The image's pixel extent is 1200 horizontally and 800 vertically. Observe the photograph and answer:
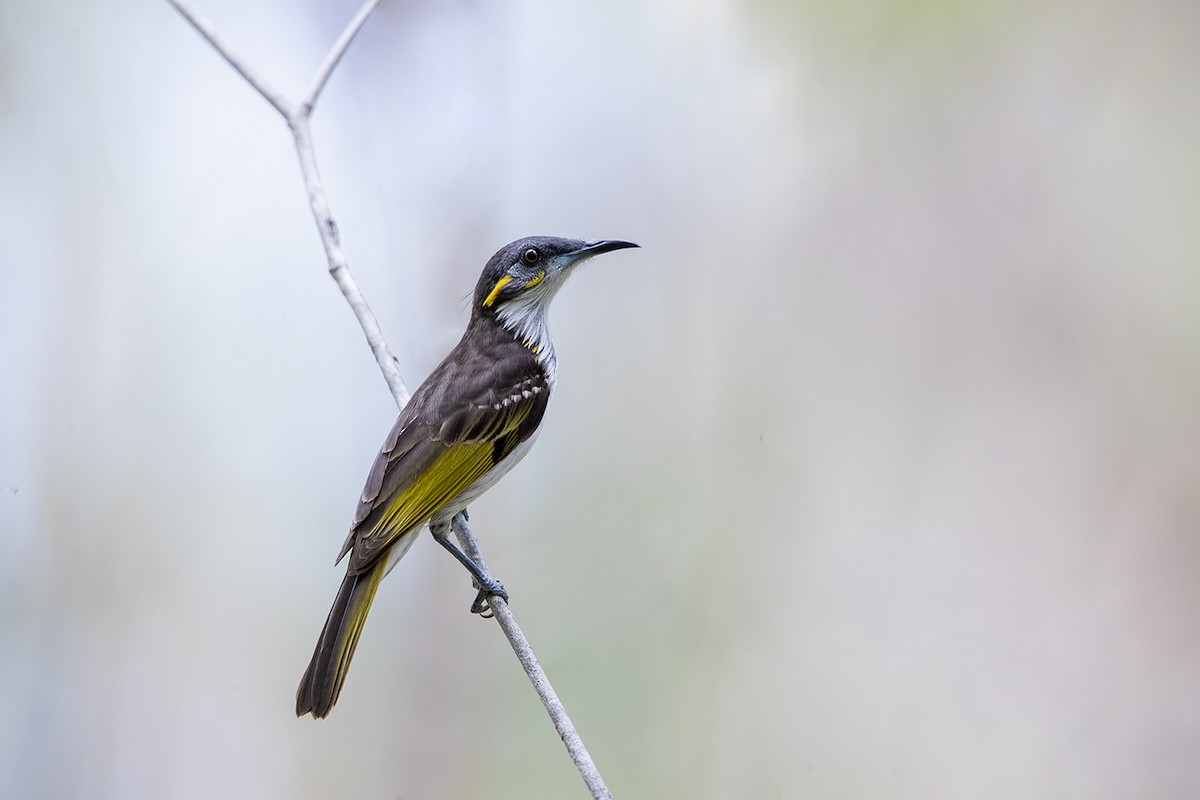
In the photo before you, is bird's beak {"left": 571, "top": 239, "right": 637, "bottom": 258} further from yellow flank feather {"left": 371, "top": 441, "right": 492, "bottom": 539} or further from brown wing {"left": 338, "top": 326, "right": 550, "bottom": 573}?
yellow flank feather {"left": 371, "top": 441, "right": 492, "bottom": 539}

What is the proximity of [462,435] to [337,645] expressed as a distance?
0.59 metres

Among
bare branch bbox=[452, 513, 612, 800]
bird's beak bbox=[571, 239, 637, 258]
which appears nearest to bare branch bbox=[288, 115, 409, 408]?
bird's beak bbox=[571, 239, 637, 258]

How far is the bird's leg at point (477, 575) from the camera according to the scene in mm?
2553

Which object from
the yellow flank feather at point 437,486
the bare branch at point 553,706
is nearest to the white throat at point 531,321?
the yellow flank feather at point 437,486

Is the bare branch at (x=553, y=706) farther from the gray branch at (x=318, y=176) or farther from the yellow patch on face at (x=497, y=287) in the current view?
the yellow patch on face at (x=497, y=287)

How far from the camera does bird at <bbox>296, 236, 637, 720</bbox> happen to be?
2.36 metres

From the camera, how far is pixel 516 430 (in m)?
2.68


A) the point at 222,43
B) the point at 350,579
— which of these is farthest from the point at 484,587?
the point at 222,43

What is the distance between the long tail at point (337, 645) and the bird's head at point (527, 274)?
0.80 m

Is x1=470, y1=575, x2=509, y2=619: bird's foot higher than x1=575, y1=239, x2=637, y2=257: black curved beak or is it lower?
lower

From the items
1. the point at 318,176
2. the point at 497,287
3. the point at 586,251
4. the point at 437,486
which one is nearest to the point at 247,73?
the point at 318,176

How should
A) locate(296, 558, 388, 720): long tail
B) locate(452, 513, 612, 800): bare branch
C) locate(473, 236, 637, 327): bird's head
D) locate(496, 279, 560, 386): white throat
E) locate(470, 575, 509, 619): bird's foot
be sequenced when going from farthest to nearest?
locate(496, 279, 560, 386): white throat → locate(473, 236, 637, 327): bird's head → locate(470, 575, 509, 619): bird's foot → locate(296, 558, 388, 720): long tail → locate(452, 513, 612, 800): bare branch

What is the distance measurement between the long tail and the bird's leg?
0.76 ft

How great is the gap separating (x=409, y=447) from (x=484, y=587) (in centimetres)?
39
